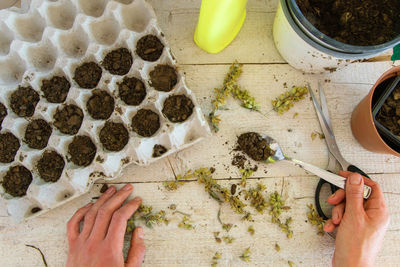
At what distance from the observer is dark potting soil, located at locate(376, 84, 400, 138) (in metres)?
0.86

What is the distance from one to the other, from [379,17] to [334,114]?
1.02 feet

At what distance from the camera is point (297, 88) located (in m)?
0.99

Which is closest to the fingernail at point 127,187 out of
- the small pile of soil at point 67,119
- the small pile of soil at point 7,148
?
the small pile of soil at point 67,119

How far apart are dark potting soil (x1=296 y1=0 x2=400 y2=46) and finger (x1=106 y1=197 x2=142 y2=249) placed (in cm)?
76

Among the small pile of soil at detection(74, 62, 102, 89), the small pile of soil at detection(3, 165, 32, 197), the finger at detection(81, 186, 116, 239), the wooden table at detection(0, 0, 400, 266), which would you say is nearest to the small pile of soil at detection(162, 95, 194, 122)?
the wooden table at detection(0, 0, 400, 266)

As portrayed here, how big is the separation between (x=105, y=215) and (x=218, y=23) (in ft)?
2.17


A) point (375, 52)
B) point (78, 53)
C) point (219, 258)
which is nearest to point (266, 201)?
point (219, 258)

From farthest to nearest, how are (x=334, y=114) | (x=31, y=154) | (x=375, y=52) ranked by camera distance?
(x=334, y=114) → (x=31, y=154) → (x=375, y=52)

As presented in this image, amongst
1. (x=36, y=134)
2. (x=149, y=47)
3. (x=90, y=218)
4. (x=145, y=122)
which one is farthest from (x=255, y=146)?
(x=36, y=134)

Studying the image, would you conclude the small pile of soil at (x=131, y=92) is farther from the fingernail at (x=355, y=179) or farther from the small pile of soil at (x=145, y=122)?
the fingernail at (x=355, y=179)

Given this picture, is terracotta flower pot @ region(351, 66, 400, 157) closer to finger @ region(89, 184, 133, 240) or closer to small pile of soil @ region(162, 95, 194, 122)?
small pile of soil @ region(162, 95, 194, 122)

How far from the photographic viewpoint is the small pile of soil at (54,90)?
92cm

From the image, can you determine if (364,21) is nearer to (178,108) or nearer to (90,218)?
(178,108)

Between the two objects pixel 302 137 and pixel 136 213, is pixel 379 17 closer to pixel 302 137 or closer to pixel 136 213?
pixel 302 137
